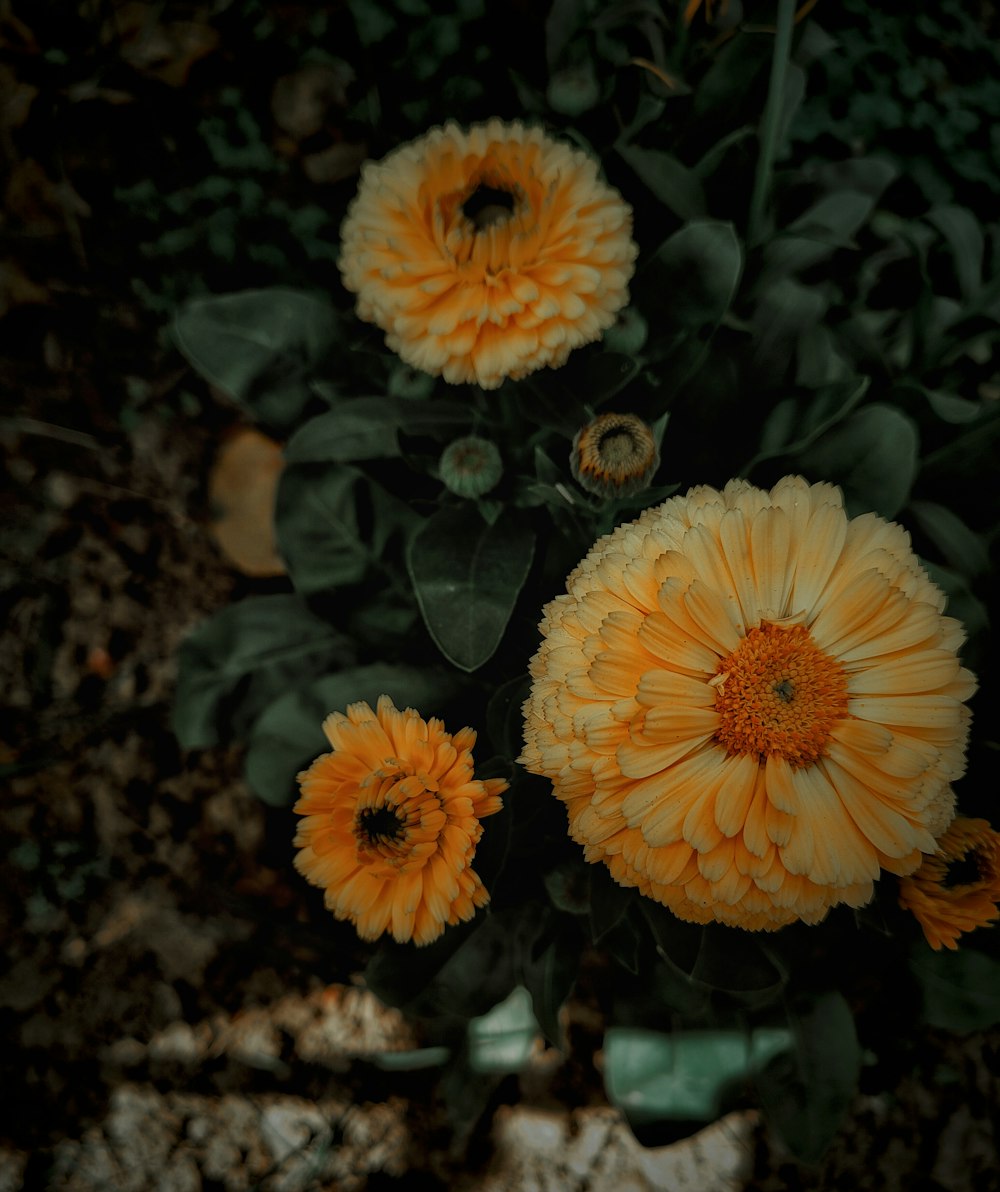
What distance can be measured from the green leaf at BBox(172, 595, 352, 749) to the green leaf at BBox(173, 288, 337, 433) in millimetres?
349

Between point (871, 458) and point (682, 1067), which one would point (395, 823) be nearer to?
point (682, 1067)

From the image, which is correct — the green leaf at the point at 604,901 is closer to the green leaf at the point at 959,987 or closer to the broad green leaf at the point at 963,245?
the green leaf at the point at 959,987

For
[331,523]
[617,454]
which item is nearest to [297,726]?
[331,523]

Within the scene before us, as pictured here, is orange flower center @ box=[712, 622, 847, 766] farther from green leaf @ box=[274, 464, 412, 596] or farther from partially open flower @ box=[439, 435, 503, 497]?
green leaf @ box=[274, 464, 412, 596]

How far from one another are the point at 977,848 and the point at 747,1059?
531mm

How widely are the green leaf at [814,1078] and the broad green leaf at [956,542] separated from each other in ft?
2.17

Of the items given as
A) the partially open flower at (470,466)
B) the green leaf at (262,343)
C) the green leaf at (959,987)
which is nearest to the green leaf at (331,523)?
the green leaf at (262,343)

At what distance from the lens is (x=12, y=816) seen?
1.48 metres

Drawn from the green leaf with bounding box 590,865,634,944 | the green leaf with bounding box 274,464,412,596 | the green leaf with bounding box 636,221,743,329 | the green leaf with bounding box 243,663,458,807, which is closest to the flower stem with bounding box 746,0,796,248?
the green leaf with bounding box 636,221,743,329

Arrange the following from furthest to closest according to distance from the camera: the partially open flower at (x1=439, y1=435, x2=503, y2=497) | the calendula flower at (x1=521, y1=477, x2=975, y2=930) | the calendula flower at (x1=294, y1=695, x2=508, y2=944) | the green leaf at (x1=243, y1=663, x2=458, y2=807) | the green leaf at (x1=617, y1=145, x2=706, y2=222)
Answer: the green leaf at (x1=243, y1=663, x2=458, y2=807) → the green leaf at (x1=617, y1=145, x2=706, y2=222) → the partially open flower at (x1=439, y1=435, x2=503, y2=497) → the calendula flower at (x1=294, y1=695, x2=508, y2=944) → the calendula flower at (x1=521, y1=477, x2=975, y2=930)

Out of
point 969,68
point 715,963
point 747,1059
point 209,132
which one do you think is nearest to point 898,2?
point 969,68

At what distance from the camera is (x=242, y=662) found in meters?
1.42

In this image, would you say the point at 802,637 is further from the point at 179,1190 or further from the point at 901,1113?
the point at 179,1190

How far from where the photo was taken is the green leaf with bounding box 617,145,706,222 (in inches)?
46.3
